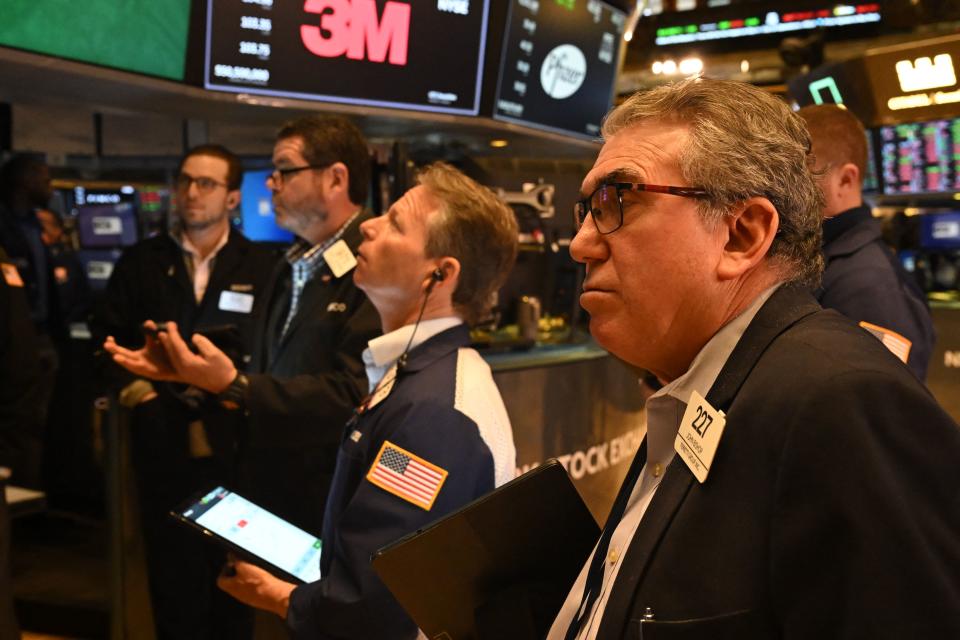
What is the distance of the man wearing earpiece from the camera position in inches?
62.4

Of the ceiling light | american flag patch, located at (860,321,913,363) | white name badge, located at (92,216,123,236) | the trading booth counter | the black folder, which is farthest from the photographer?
the ceiling light

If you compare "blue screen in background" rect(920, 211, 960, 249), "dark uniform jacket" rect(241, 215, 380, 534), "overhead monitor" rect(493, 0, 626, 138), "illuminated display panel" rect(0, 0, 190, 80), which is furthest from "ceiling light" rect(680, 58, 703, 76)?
"dark uniform jacket" rect(241, 215, 380, 534)

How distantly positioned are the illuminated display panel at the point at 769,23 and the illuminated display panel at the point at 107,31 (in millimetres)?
5620

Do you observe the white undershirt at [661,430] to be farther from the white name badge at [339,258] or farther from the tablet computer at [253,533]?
the white name badge at [339,258]

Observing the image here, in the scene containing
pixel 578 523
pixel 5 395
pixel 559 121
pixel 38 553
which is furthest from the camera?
pixel 38 553

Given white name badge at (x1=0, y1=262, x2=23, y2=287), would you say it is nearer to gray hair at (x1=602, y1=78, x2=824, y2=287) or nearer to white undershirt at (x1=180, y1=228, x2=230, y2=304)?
white undershirt at (x1=180, y1=228, x2=230, y2=304)

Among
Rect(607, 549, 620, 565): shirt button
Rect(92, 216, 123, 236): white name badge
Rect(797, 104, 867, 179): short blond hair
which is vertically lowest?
Rect(92, 216, 123, 236): white name badge

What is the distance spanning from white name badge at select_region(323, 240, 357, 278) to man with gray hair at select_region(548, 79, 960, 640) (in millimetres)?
1534

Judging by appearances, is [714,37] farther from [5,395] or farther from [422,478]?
[422,478]

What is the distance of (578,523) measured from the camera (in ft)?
4.08

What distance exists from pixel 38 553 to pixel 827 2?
21.6 feet

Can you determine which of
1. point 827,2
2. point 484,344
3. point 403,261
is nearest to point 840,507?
point 403,261

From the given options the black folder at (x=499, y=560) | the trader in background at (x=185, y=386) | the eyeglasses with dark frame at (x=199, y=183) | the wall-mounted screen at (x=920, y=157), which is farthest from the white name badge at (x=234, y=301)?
the wall-mounted screen at (x=920, y=157)

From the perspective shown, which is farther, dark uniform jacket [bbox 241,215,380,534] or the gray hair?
dark uniform jacket [bbox 241,215,380,534]
